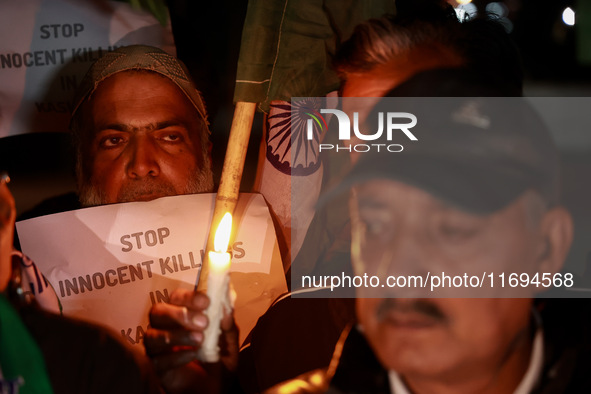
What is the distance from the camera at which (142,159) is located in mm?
2168

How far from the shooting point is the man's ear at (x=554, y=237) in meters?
1.19

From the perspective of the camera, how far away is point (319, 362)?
1.82 m

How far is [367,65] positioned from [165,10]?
103cm

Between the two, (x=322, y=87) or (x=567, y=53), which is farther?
(x=567, y=53)

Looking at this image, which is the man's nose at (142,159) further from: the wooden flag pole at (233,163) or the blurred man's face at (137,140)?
the wooden flag pole at (233,163)

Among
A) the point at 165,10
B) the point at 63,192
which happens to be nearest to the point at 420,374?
the point at 165,10

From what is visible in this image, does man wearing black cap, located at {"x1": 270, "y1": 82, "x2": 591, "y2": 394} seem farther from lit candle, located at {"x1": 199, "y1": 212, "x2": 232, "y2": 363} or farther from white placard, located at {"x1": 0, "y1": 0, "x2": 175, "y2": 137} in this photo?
white placard, located at {"x1": 0, "y1": 0, "x2": 175, "y2": 137}

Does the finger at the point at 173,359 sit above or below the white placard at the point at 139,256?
below

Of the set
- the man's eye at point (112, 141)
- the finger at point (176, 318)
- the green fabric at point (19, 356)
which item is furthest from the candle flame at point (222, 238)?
the man's eye at point (112, 141)

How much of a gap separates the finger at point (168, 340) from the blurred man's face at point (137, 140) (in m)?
0.90

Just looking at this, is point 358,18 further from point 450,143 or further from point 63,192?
point 63,192

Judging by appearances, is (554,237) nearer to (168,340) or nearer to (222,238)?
(222,238)

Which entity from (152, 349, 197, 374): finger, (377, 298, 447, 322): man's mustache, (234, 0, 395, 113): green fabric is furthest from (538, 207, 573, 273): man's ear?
(234, 0, 395, 113): green fabric

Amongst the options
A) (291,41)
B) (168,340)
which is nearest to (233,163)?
(291,41)
